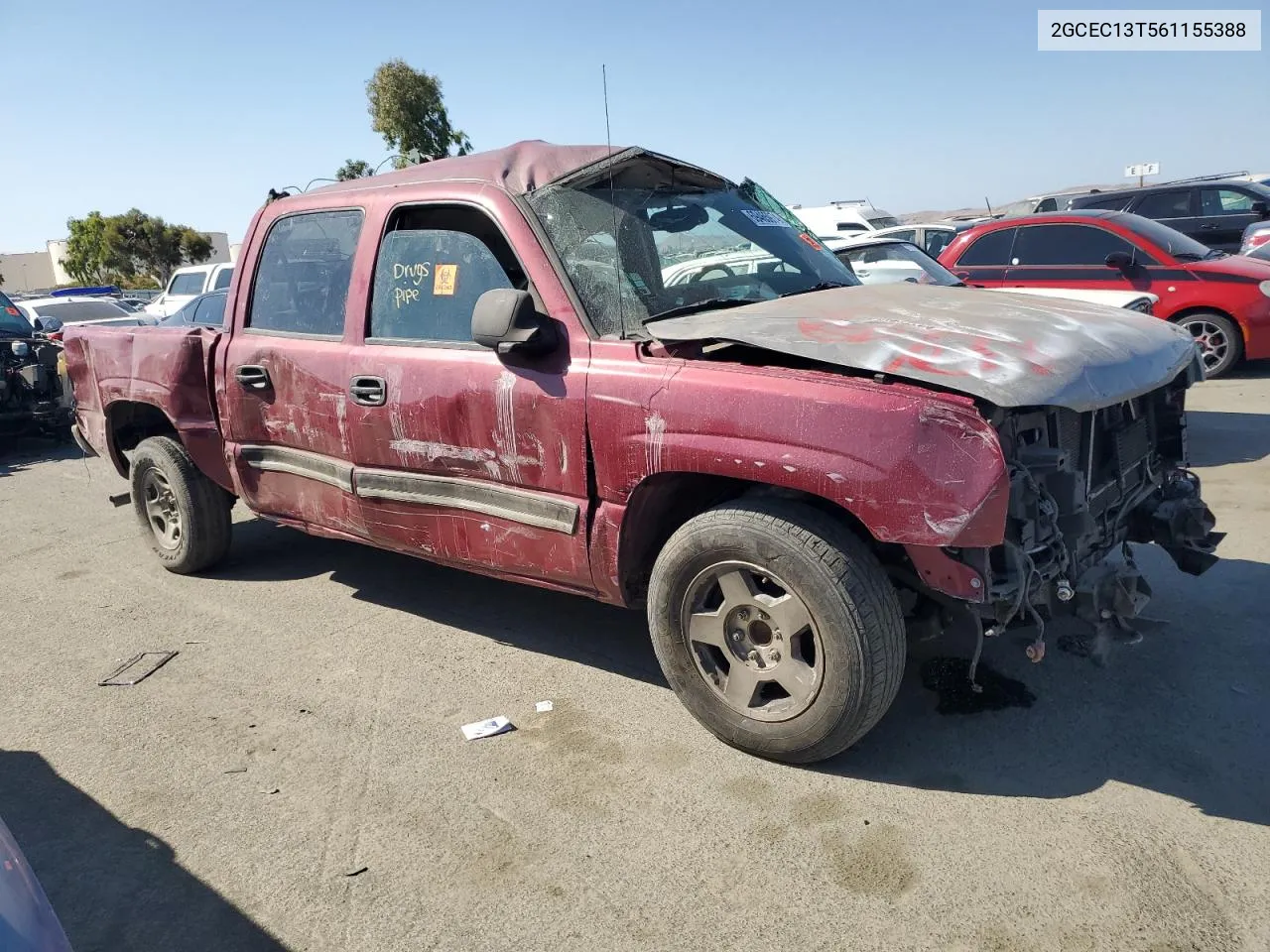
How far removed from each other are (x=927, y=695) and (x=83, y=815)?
2.95 m

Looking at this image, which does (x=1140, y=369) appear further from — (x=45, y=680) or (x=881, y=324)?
(x=45, y=680)

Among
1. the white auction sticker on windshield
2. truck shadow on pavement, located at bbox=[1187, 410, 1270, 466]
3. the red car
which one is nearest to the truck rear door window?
the red car

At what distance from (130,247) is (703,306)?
53976 millimetres

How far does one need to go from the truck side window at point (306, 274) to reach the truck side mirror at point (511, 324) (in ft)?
3.64

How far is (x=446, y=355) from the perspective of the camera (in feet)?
11.6

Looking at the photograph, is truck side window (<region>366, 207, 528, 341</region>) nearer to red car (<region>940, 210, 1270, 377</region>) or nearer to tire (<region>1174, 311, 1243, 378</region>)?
red car (<region>940, 210, 1270, 377</region>)

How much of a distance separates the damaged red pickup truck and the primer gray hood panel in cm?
1

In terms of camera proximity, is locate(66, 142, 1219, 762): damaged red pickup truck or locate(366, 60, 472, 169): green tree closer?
locate(66, 142, 1219, 762): damaged red pickup truck

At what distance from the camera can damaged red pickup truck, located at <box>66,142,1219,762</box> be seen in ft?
8.66

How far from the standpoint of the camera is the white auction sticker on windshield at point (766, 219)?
405cm

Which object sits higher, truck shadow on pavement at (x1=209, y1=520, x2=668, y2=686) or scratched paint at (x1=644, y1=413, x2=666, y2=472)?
scratched paint at (x1=644, y1=413, x2=666, y2=472)

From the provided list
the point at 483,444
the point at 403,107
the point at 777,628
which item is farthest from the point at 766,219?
the point at 403,107

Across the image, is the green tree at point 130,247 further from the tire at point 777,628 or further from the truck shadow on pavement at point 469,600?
the tire at point 777,628

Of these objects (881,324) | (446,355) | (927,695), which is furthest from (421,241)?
(927,695)
